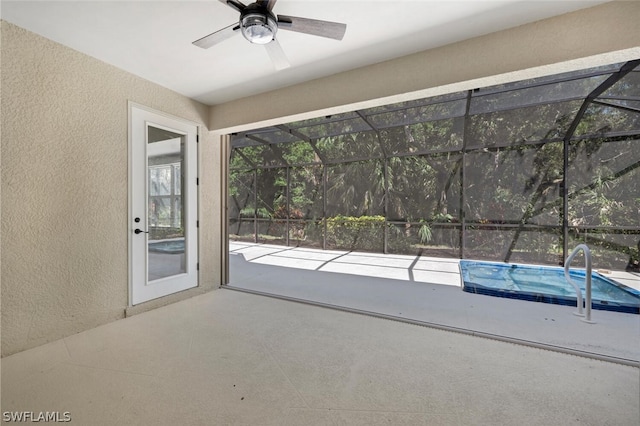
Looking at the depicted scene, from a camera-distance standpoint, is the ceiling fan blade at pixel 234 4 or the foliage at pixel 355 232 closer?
the ceiling fan blade at pixel 234 4

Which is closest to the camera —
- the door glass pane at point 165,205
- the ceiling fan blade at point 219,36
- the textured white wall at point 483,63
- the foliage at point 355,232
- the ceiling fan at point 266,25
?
the ceiling fan at point 266,25

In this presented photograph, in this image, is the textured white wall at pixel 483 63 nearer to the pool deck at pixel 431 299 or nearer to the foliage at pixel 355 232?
the pool deck at pixel 431 299

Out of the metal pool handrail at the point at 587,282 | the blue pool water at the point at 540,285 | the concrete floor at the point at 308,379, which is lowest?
the concrete floor at the point at 308,379

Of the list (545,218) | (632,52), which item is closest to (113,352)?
(632,52)

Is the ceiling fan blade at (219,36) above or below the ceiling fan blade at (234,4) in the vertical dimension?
below

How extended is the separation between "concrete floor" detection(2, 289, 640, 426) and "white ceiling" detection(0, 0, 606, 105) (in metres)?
2.70

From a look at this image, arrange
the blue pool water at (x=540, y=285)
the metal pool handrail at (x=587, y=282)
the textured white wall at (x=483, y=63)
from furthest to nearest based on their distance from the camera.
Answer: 1. the blue pool water at (x=540, y=285)
2. the metal pool handrail at (x=587, y=282)
3. the textured white wall at (x=483, y=63)

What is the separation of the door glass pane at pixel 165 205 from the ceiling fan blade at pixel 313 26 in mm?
2364

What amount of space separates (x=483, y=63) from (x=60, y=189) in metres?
3.96

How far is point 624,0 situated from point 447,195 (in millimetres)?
4714

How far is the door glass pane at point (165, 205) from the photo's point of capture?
3.35 m

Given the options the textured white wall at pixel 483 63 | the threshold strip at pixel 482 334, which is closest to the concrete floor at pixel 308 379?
the threshold strip at pixel 482 334

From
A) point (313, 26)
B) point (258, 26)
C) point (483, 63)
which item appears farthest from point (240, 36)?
point (483, 63)

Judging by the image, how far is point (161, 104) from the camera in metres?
3.41
